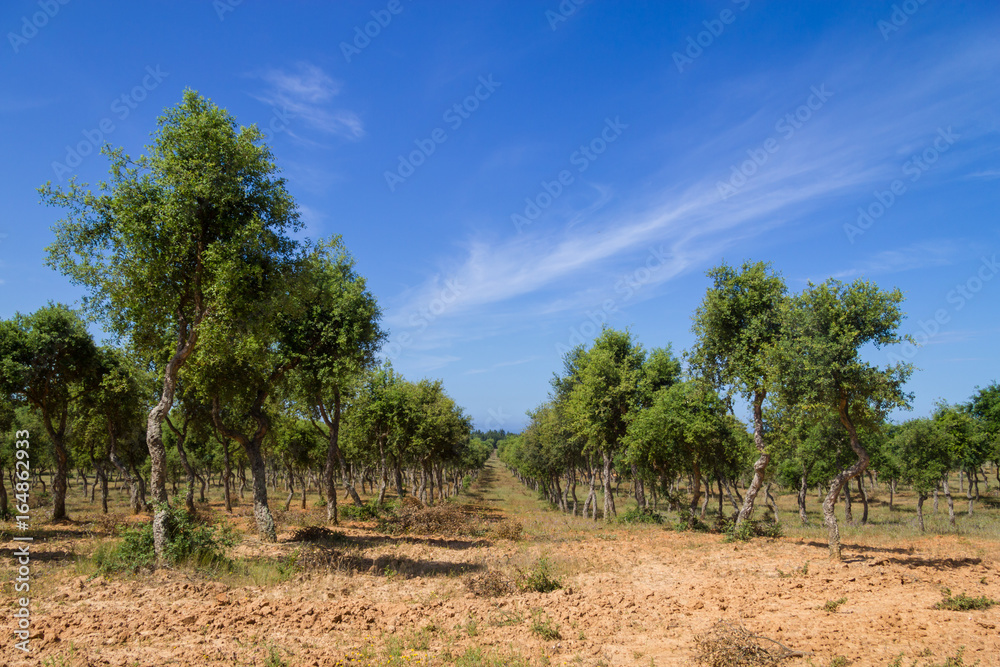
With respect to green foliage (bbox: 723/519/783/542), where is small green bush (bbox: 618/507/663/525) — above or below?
below

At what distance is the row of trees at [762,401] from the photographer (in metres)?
16.7

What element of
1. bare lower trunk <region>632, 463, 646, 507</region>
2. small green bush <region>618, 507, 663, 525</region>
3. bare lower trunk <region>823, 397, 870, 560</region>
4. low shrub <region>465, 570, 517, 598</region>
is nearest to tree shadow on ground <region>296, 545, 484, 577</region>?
low shrub <region>465, 570, 517, 598</region>

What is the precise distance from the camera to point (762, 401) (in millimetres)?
22906

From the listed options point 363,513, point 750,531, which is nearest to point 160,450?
point 363,513

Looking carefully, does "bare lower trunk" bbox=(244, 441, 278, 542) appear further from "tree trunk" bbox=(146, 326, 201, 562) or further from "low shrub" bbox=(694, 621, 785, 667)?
"low shrub" bbox=(694, 621, 785, 667)

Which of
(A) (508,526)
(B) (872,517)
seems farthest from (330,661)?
(B) (872,517)

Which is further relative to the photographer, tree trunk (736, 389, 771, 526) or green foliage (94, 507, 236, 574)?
tree trunk (736, 389, 771, 526)

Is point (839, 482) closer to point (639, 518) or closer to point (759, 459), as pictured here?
point (759, 459)

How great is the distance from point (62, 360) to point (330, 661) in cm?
2546

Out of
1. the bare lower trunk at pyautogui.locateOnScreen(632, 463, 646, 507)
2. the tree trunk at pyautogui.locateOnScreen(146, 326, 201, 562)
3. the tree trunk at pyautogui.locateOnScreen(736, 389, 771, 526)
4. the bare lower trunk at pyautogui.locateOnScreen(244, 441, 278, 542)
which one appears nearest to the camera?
the tree trunk at pyautogui.locateOnScreen(146, 326, 201, 562)

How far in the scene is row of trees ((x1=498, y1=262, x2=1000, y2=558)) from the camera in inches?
656

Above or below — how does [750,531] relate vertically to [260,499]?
below

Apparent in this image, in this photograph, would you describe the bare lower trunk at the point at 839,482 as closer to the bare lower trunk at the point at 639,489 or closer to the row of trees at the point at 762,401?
the row of trees at the point at 762,401

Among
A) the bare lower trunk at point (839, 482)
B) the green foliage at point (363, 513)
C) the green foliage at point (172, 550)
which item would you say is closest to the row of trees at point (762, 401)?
the bare lower trunk at point (839, 482)
